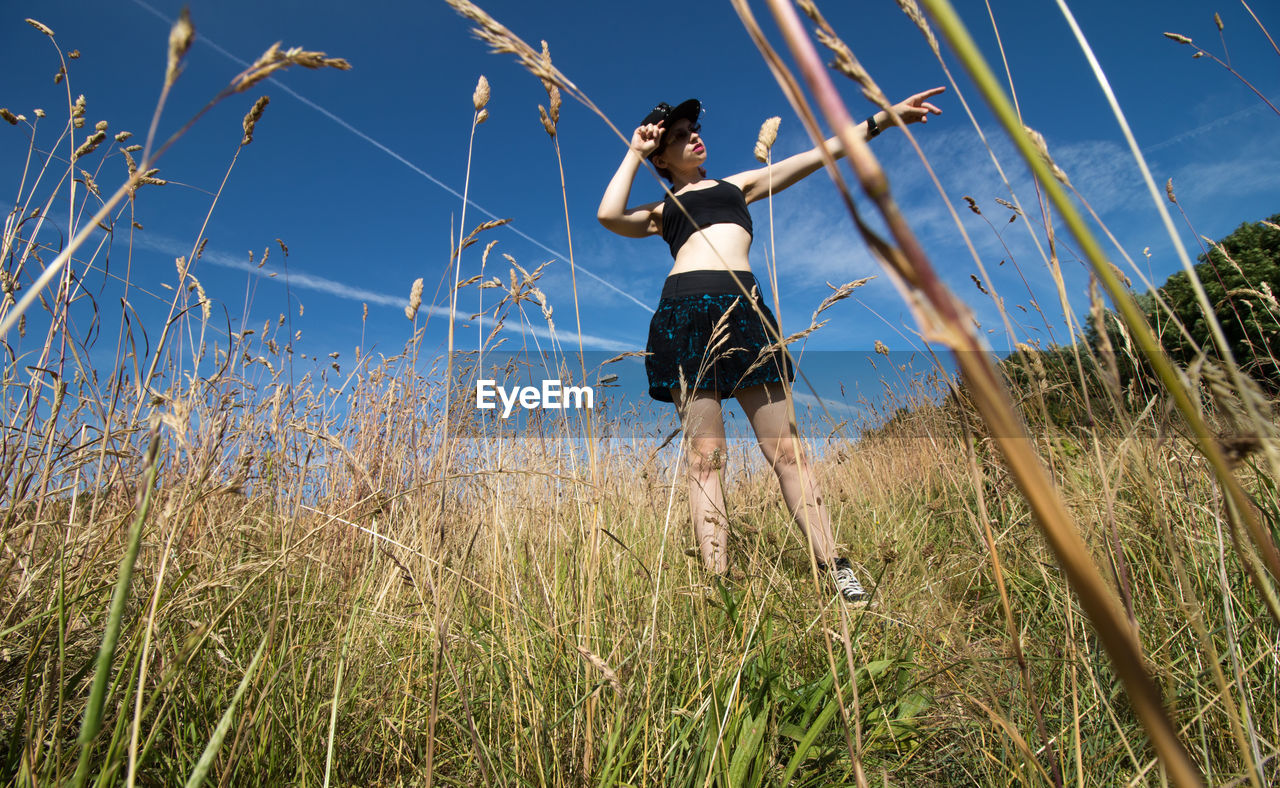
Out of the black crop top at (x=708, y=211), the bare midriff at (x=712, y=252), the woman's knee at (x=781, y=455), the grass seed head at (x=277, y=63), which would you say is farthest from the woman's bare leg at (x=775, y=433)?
the grass seed head at (x=277, y=63)

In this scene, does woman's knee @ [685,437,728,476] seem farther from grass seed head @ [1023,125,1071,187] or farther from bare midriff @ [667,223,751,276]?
grass seed head @ [1023,125,1071,187]

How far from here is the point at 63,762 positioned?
0.97 meters

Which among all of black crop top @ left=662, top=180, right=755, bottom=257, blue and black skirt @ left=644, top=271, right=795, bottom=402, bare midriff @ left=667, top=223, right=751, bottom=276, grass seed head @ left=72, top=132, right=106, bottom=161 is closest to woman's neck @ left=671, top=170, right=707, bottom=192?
black crop top @ left=662, top=180, right=755, bottom=257

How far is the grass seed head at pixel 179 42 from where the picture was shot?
477mm

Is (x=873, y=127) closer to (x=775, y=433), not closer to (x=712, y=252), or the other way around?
(x=712, y=252)

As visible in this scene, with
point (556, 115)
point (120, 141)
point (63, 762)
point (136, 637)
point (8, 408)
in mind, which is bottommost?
point (63, 762)

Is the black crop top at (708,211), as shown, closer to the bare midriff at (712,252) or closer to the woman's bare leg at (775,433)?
the bare midriff at (712,252)

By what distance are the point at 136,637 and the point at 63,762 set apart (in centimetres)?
30

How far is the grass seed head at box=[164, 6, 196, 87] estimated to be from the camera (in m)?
0.48

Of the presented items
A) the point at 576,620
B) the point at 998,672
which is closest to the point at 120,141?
the point at 576,620

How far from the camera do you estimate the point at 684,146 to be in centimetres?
295

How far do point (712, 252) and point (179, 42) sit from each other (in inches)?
89.6

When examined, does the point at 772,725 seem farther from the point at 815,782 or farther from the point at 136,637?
the point at 136,637

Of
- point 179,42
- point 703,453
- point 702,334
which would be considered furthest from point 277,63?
point 702,334
